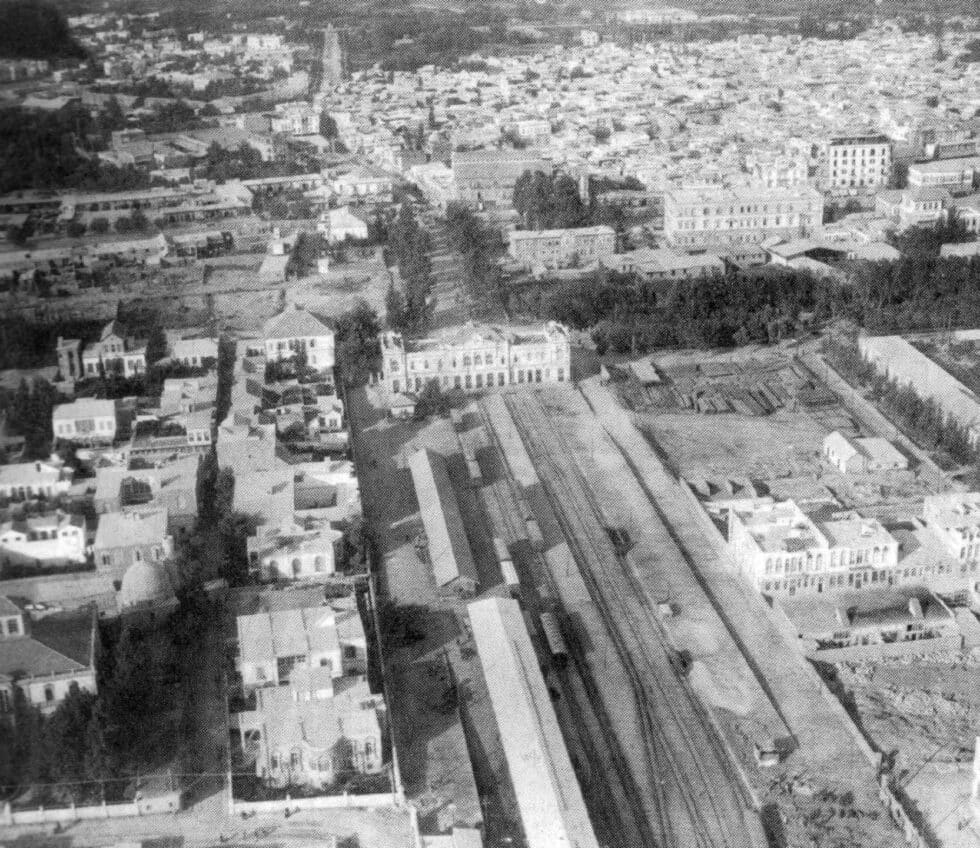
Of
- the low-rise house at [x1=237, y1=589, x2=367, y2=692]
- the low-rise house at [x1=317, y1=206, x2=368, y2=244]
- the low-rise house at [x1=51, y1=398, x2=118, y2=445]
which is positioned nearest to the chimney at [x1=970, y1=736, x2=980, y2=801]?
the low-rise house at [x1=237, y1=589, x2=367, y2=692]

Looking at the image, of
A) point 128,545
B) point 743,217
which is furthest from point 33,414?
point 743,217

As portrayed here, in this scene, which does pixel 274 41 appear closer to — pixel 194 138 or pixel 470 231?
pixel 194 138

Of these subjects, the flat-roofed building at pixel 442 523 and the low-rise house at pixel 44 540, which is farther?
the flat-roofed building at pixel 442 523

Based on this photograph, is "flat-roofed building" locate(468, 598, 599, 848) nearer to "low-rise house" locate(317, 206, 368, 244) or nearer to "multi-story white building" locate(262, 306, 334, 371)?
"multi-story white building" locate(262, 306, 334, 371)

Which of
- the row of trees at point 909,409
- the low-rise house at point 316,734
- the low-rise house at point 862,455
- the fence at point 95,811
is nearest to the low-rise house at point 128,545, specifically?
the low-rise house at point 316,734

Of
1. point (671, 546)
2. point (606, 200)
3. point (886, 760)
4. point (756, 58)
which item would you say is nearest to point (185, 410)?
point (671, 546)

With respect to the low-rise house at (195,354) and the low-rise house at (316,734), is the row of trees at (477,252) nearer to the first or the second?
Answer: the low-rise house at (195,354)

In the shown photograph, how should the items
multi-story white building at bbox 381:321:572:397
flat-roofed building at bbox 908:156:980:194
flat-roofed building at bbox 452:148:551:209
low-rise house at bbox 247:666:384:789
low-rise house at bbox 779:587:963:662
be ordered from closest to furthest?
low-rise house at bbox 247:666:384:789
low-rise house at bbox 779:587:963:662
multi-story white building at bbox 381:321:572:397
flat-roofed building at bbox 908:156:980:194
flat-roofed building at bbox 452:148:551:209
